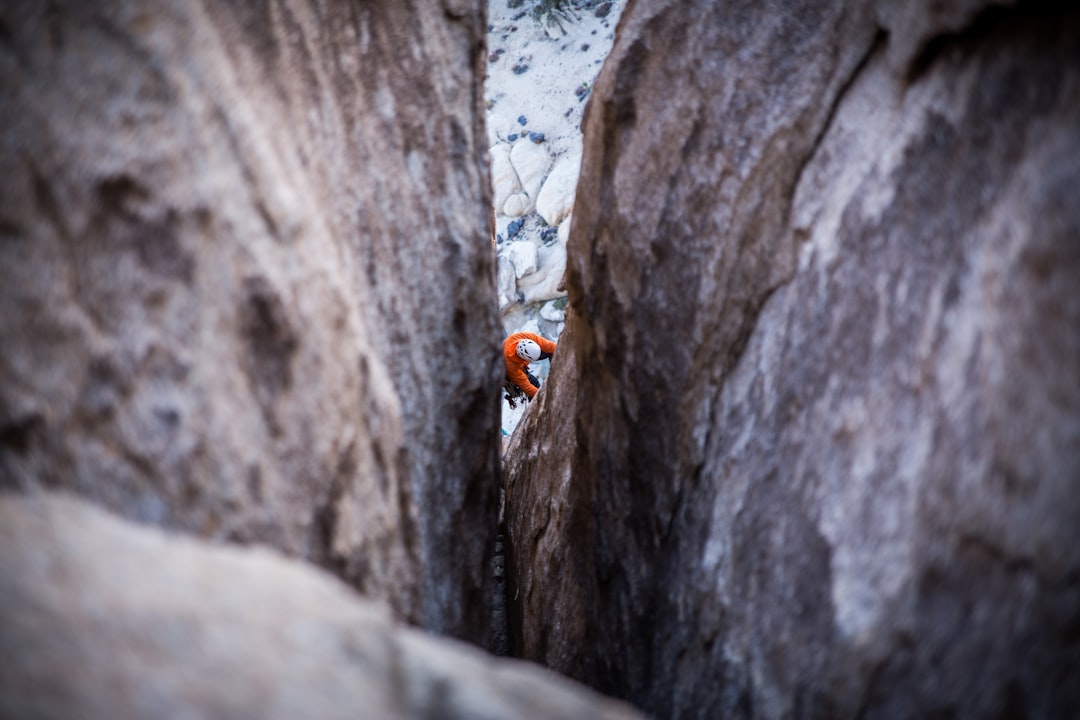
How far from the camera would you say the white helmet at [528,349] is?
4.86m

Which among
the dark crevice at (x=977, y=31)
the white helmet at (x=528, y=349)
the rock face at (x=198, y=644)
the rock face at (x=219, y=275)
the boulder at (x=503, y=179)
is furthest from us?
the boulder at (x=503, y=179)

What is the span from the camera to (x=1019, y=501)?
3.95 feet

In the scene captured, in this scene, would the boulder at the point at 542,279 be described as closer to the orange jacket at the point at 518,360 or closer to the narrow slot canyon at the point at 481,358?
the orange jacket at the point at 518,360

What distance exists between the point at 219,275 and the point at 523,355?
3.59 metres

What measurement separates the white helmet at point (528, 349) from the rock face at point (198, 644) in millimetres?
3737

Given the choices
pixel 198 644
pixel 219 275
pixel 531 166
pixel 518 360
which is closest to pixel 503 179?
pixel 531 166

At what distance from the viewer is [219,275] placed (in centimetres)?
133

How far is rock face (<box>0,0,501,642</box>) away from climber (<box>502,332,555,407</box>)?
288 centimetres

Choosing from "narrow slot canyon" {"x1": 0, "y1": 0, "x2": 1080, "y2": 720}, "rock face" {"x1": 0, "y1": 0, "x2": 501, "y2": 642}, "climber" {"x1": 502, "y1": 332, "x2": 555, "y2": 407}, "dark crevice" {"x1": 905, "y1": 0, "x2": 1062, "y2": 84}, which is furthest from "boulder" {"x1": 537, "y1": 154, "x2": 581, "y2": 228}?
"dark crevice" {"x1": 905, "y1": 0, "x2": 1062, "y2": 84}

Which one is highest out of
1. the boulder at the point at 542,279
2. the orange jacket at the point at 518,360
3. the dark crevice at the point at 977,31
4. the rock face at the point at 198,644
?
the dark crevice at the point at 977,31

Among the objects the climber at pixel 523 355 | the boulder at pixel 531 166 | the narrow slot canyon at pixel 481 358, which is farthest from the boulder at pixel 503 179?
the narrow slot canyon at pixel 481 358

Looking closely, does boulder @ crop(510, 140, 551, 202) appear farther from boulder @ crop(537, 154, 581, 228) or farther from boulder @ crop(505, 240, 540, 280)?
boulder @ crop(505, 240, 540, 280)

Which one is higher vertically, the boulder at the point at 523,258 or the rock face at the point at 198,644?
the rock face at the point at 198,644

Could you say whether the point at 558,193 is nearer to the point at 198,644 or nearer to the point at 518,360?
the point at 518,360
